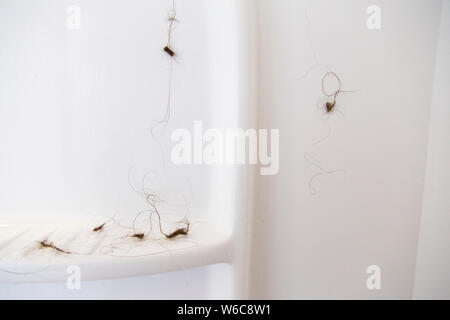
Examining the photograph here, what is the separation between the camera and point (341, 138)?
754 mm

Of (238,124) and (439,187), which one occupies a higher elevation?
(238,124)

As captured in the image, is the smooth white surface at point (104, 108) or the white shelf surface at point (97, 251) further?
the smooth white surface at point (104, 108)

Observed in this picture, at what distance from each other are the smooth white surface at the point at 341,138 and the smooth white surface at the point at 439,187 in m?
0.03

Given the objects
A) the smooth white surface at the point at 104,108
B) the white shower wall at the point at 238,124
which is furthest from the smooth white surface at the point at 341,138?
the smooth white surface at the point at 104,108

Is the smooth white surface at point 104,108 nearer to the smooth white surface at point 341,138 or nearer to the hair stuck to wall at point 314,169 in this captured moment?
the smooth white surface at point 341,138

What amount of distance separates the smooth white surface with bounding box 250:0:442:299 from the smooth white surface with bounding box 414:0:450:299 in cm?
3

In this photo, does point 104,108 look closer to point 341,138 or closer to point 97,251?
point 97,251

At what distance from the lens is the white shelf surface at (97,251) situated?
1.83 feet

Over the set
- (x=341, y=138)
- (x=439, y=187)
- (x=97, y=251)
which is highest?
(x=341, y=138)

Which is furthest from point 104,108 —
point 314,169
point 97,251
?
point 314,169

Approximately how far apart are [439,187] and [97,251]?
4.19 ft

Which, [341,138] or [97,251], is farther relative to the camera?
[341,138]

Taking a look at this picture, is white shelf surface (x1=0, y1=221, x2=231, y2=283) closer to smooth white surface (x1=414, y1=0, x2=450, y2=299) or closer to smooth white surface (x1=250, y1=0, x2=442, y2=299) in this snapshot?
smooth white surface (x1=250, y1=0, x2=442, y2=299)

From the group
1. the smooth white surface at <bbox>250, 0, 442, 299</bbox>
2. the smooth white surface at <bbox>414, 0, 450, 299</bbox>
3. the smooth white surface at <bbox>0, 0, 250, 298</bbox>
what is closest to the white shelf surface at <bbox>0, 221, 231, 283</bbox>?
the smooth white surface at <bbox>0, 0, 250, 298</bbox>
